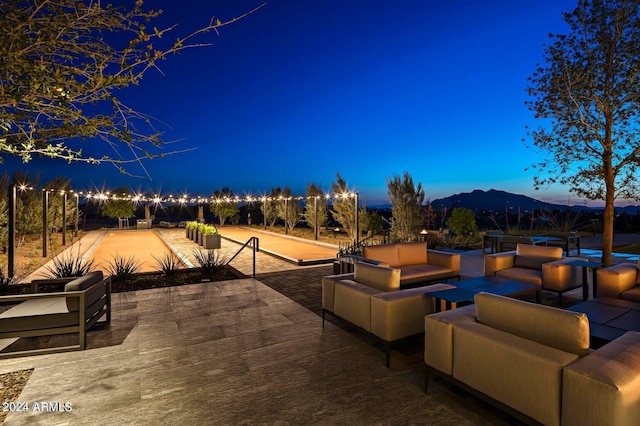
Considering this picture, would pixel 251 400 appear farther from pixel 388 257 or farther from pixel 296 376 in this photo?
pixel 388 257

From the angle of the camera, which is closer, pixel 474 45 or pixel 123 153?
pixel 123 153

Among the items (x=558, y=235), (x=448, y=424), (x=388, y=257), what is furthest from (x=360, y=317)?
(x=558, y=235)

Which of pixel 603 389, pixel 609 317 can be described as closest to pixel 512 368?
pixel 603 389

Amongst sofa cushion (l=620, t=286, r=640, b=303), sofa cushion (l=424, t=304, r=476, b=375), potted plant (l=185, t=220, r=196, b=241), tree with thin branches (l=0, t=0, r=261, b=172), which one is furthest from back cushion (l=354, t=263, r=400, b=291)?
potted plant (l=185, t=220, r=196, b=241)

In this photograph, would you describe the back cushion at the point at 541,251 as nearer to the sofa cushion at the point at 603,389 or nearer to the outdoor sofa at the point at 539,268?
the outdoor sofa at the point at 539,268

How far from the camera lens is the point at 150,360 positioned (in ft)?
10.2

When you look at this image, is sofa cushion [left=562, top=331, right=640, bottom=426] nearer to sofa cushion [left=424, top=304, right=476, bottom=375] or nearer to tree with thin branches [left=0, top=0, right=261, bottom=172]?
sofa cushion [left=424, top=304, right=476, bottom=375]

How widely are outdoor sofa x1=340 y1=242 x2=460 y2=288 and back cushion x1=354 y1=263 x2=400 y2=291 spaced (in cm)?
109

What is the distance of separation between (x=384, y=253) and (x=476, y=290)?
1.66m

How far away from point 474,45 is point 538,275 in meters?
7.85

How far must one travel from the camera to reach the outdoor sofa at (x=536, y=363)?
5.39ft

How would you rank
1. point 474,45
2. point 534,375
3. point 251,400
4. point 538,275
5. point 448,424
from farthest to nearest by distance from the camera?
point 474,45 → point 538,275 → point 251,400 → point 448,424 → point 534,375

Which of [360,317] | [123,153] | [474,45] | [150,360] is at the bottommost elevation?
[150,360]

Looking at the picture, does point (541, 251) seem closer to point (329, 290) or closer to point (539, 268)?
point (539, 268)
